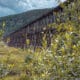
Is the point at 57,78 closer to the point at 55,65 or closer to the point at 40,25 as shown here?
the point at 55,65

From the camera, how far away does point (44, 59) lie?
17.5 feet

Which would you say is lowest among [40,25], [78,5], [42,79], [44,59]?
[42,79]

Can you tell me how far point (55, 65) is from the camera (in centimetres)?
485

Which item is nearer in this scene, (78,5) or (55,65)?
(55,65)

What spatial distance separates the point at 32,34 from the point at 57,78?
22.5 metres

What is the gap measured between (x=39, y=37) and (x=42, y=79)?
20061mm

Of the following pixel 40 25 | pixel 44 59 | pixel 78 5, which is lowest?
pixel 44 59

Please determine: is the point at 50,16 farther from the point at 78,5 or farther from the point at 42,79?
the point at 42,79

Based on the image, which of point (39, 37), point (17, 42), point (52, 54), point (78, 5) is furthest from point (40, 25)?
point (52, 54)

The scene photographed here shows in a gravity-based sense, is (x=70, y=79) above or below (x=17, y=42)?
below

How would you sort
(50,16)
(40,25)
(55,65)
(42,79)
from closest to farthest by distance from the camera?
(55,65)
(42,79)
(50,16)
(40,25)

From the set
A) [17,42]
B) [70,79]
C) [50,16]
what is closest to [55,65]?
[70,79]

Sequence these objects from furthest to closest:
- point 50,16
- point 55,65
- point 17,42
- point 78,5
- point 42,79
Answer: point 17,42
point 50,16
point 78,5
point 42,79
point 55,65

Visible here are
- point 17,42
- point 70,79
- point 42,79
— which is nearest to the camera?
→ point 70,79
